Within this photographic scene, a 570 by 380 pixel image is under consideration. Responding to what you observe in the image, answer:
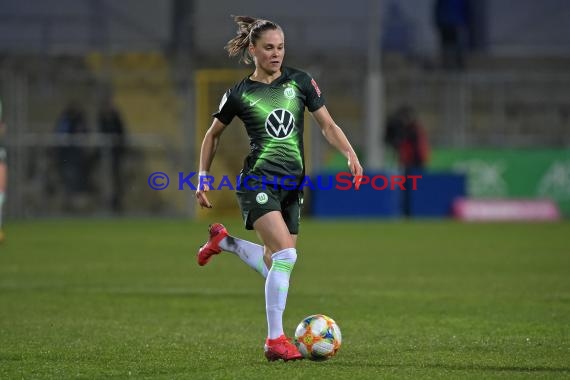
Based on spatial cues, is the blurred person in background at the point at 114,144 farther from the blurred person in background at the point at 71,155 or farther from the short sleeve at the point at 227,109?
the short sleeve at the point at 227,109

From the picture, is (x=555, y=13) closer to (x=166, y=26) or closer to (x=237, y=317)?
(x=166, y=26)

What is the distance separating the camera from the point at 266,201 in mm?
7887

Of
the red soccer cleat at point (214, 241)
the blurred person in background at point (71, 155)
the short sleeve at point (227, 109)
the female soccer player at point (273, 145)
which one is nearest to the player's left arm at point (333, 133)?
the female soccer player at point (273, 145)

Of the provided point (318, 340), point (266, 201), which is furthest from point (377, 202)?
point (318, 340)

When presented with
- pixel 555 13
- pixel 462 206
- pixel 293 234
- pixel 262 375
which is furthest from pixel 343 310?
pixel 555 13

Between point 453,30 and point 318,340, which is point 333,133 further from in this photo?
point 453,30

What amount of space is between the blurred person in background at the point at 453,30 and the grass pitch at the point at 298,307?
9808 millimetres

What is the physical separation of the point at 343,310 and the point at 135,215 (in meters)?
17.4

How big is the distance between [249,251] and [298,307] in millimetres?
2875

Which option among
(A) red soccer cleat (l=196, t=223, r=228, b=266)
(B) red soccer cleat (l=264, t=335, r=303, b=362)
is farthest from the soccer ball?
(A) red soccer cleat (l=196, t=223, r=228, b=266)

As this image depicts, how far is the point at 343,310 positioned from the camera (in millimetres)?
11008

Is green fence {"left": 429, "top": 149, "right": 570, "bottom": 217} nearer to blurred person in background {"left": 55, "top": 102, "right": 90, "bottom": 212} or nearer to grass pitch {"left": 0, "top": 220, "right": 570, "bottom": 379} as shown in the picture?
grass pitch {"left": 0, "top": 220, "right": 570, "bottom": 379}

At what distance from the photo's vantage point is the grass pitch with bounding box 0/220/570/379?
766cm

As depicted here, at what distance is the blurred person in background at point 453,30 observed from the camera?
97.5ft
